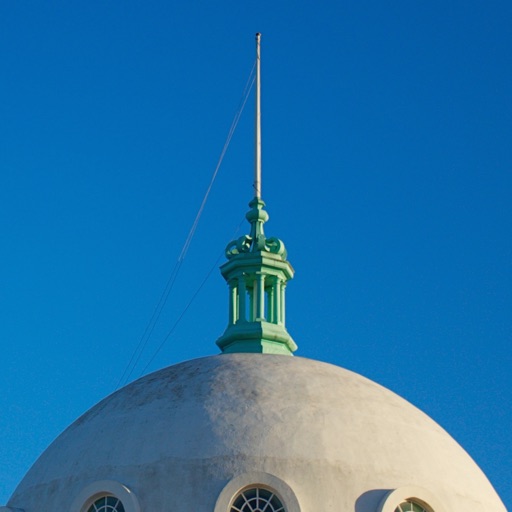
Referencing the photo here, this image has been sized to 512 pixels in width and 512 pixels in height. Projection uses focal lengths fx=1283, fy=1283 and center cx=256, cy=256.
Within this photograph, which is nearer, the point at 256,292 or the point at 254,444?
the point at 254,444

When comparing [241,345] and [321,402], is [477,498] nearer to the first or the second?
[321,402]

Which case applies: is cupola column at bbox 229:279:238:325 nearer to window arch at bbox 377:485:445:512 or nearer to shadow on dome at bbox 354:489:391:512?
shadow on dome at bbox 354:489:391:512

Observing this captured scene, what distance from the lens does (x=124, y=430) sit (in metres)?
24.2

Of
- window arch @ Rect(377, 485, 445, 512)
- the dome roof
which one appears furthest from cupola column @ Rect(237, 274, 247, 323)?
window arch @ Rect(377, 485, 445, 512)

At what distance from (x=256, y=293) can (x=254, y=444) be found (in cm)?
726

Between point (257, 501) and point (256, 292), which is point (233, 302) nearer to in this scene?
point (256, 292)

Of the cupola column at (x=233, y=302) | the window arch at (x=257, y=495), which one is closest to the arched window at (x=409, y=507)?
the window arch at (x=257, y=495)

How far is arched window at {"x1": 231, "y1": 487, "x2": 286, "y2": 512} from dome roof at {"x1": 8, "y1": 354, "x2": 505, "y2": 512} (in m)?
0.28

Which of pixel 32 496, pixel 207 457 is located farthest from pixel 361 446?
pixel 32 496

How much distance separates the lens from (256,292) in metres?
30.1

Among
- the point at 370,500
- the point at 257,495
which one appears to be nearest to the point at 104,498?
the point at 257,495

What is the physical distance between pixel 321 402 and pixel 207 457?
9.03 ft

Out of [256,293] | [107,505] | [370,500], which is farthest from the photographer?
[256,293]

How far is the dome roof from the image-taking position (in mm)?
22859
